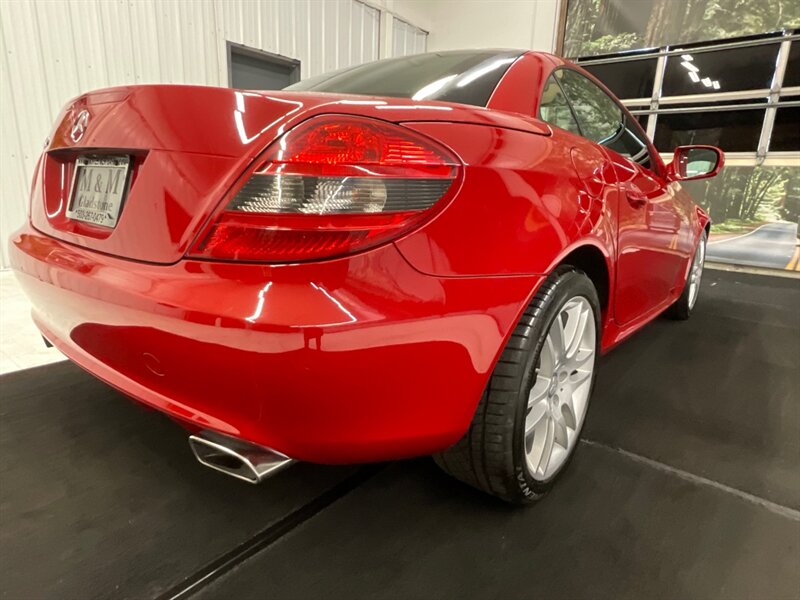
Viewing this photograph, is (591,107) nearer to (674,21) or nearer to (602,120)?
(602,120)

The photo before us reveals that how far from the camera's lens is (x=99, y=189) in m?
0.99

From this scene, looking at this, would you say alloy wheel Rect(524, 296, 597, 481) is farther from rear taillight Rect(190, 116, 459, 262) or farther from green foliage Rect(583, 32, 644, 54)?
green foliage Rect(583, 32, 644, 54)

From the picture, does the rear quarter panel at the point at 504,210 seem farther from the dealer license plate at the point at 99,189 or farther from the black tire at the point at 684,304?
the black tire at the point at 684,304

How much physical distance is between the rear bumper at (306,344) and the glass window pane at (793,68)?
6.46 m

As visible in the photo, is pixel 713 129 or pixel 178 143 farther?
pixel 713 129

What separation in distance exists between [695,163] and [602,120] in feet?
3.12

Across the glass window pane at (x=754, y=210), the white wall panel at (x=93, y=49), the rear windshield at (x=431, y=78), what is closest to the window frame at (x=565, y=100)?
the rear windshield at (x=431, y=78)

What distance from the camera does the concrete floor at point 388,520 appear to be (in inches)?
39.6

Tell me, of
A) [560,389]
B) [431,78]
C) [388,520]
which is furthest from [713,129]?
[388,520]

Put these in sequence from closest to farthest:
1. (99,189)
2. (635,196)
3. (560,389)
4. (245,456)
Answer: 1. (245,456)
2. (99,189)
3. (560,389)
4. (635,196)

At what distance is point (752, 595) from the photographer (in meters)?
0.99

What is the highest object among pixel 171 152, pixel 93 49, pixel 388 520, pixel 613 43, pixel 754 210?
pixel 613 43

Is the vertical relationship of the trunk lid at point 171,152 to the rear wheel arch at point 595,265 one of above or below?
above

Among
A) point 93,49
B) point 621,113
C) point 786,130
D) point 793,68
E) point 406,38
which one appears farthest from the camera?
point 406,38
